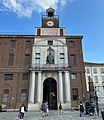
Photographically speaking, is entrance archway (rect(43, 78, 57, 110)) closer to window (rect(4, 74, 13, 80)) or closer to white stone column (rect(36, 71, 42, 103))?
white stone column (rect(36, 71, 42, 103))

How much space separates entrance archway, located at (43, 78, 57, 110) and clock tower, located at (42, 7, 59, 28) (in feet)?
45.4

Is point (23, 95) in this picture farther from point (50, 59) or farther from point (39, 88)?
point (50, 59)

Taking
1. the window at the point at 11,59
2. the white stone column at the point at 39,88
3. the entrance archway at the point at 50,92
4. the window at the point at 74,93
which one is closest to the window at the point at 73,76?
the window at the point at 74,93

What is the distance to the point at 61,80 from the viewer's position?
27891 millimetres

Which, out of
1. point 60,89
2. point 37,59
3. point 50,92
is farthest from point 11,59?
point 60,89

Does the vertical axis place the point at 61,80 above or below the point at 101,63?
below

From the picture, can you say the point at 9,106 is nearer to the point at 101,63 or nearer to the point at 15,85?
the point at 15,85

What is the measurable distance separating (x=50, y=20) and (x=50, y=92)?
59.5 ft

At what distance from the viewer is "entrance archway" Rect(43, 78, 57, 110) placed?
27.9m

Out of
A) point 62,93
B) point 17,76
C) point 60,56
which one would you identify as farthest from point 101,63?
point 17,76

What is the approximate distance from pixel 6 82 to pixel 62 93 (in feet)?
36.4

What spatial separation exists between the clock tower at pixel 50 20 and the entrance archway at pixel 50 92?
45.4ft

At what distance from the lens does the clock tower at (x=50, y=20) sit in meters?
35.7

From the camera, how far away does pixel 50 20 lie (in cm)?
3653
